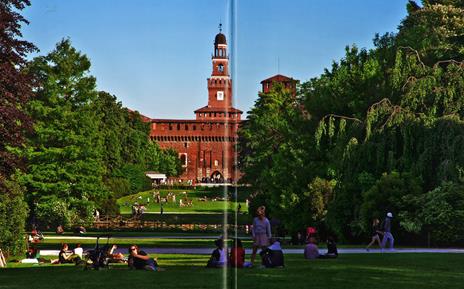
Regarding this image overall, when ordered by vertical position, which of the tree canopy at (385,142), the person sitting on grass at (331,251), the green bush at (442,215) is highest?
the tree canopy at (385,142)

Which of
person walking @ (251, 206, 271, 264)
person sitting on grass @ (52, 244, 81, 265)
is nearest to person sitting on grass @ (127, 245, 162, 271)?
person walking @ (251, 206, 271, 264)

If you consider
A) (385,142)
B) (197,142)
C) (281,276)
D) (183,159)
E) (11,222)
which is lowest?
(281,276)

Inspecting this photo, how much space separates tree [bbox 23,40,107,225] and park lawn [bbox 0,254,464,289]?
2792 centimetres

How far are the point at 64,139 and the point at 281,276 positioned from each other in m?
33.4

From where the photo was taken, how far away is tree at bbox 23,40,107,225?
4762cm

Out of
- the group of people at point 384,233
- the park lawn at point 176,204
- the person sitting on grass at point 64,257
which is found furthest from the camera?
the park lawn at point 176,204

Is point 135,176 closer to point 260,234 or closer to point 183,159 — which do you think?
point 183,159

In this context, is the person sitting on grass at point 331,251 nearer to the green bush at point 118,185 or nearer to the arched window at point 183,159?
the green bush at point 118,185

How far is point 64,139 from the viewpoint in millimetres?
47969

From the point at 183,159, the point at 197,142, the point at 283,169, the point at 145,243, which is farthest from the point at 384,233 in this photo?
the point at 183,159

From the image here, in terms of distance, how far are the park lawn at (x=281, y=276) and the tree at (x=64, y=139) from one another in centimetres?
2792

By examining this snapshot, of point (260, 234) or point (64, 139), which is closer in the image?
point (260, 234)

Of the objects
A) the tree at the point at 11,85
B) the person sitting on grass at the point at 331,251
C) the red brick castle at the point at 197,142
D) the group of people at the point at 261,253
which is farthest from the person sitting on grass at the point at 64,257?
the red brick castle at the point at 197,142

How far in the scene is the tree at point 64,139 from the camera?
47625 millimetres
